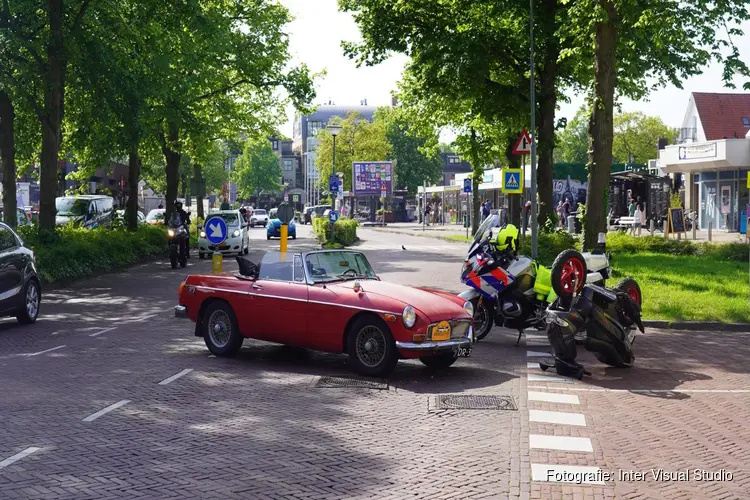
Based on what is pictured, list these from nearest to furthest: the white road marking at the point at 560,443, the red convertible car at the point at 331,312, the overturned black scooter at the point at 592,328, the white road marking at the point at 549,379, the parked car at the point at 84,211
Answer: the white road marking at the point at 560,443
the red convertible car at the point at 331,312
the white road marking at the point at 549,379
the overturned black scooter at the point at 592,328
the parked car at the point at 84,211

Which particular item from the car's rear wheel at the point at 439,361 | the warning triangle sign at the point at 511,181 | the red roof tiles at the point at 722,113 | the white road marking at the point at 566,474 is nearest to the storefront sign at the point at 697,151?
the red roof tiles at the point at 722,113

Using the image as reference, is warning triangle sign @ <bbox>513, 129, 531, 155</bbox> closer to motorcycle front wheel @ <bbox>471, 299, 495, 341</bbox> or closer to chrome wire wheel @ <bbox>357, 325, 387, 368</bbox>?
motorcycle front wheel @ <bbox>471, 299, 495, 341</bbox>

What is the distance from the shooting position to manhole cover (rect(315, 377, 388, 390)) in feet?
33.5

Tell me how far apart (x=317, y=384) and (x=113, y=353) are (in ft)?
11.3

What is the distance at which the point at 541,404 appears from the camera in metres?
9.28

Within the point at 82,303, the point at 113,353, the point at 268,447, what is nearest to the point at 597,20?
the point at 82,303

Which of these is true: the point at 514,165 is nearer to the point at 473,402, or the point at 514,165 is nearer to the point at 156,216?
the point at 156,216

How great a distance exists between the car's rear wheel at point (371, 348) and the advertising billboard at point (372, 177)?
74.4 metres

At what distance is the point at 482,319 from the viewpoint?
13.7 meters

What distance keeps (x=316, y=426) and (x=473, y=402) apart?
72.7 inches

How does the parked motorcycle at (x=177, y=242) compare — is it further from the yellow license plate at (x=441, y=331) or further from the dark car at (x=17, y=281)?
the yellow license plate at (x=441, y=331)

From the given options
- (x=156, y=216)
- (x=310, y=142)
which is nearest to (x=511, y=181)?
(x=156, y=216)

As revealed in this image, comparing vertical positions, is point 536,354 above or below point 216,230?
below

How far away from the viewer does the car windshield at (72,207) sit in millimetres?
39312
